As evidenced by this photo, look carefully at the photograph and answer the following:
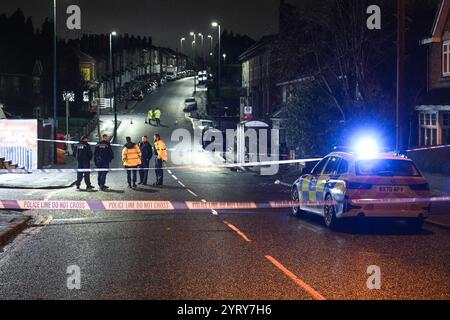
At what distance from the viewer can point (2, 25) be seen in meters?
92.8

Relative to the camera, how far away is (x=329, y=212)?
46.4 ft

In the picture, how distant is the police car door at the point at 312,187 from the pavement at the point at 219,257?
0.43m

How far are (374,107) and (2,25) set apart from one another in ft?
245

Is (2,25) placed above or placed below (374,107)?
above

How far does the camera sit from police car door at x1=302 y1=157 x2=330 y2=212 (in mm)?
15112

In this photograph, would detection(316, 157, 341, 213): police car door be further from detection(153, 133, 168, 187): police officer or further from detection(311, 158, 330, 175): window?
detection(153, 133, 168, 187): police officer

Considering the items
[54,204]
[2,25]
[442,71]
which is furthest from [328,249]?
[2,25]

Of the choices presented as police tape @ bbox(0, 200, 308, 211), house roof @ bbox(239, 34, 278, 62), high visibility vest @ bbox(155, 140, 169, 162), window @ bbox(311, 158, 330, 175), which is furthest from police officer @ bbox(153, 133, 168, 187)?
house roof @ bbox(239, 34, 278, 62)

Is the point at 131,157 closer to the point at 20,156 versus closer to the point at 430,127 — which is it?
the point at 20,156

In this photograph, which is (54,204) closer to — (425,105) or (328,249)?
(328,249)

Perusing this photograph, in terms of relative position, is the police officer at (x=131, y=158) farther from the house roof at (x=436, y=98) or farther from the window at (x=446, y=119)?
the window at (x=446, y=119)

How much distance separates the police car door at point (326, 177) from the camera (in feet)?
47.1

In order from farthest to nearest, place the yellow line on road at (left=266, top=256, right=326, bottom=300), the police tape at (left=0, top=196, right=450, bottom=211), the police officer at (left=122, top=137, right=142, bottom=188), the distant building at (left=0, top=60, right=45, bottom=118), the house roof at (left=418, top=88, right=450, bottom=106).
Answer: the distant building at (left=0, top=60, right=45, bottom=118)
the house roof at (left=418, top=88, right=450, bottom=106)
the police officer at (left=122, top=137, right=142, bottom=188)
the police tape at (left=0, top=196, right=450, bottom=211)
the yellow line on road at (left=266, top=256, right=326, bottom=300)

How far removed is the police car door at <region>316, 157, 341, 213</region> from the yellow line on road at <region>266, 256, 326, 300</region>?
4115 mm
